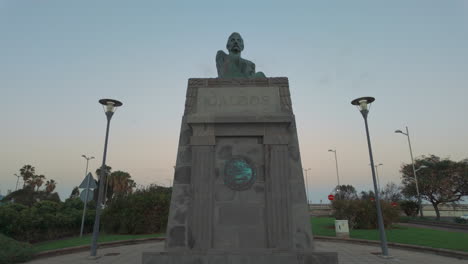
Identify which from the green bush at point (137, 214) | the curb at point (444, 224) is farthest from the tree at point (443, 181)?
the green bush at point (137, 214)

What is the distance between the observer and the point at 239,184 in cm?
755

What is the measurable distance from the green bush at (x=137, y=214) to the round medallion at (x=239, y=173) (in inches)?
472

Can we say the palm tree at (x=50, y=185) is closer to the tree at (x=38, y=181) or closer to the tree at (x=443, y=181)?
the tree at (x=38, y=181)

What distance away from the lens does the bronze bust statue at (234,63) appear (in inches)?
387

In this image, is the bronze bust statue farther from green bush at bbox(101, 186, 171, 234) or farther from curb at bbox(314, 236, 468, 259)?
green bush at bbox(101, 186, 171, 234)

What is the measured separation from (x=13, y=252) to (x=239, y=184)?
8.44 meters

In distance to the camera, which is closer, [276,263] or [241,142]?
[276,263]

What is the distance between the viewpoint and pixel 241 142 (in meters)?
7.96

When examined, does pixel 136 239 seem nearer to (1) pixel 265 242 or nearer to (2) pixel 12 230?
(2) pixel 12 230

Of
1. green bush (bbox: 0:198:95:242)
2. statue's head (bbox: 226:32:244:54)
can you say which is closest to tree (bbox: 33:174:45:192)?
green bush (bbox: 0:198:95:242)

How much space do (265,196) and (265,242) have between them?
1212 mm

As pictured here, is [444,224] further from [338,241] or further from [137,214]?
[137,214]

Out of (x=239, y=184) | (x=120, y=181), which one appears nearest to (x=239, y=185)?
(x=239, y=184)

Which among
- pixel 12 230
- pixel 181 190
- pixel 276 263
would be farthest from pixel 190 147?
pixel 12 230
